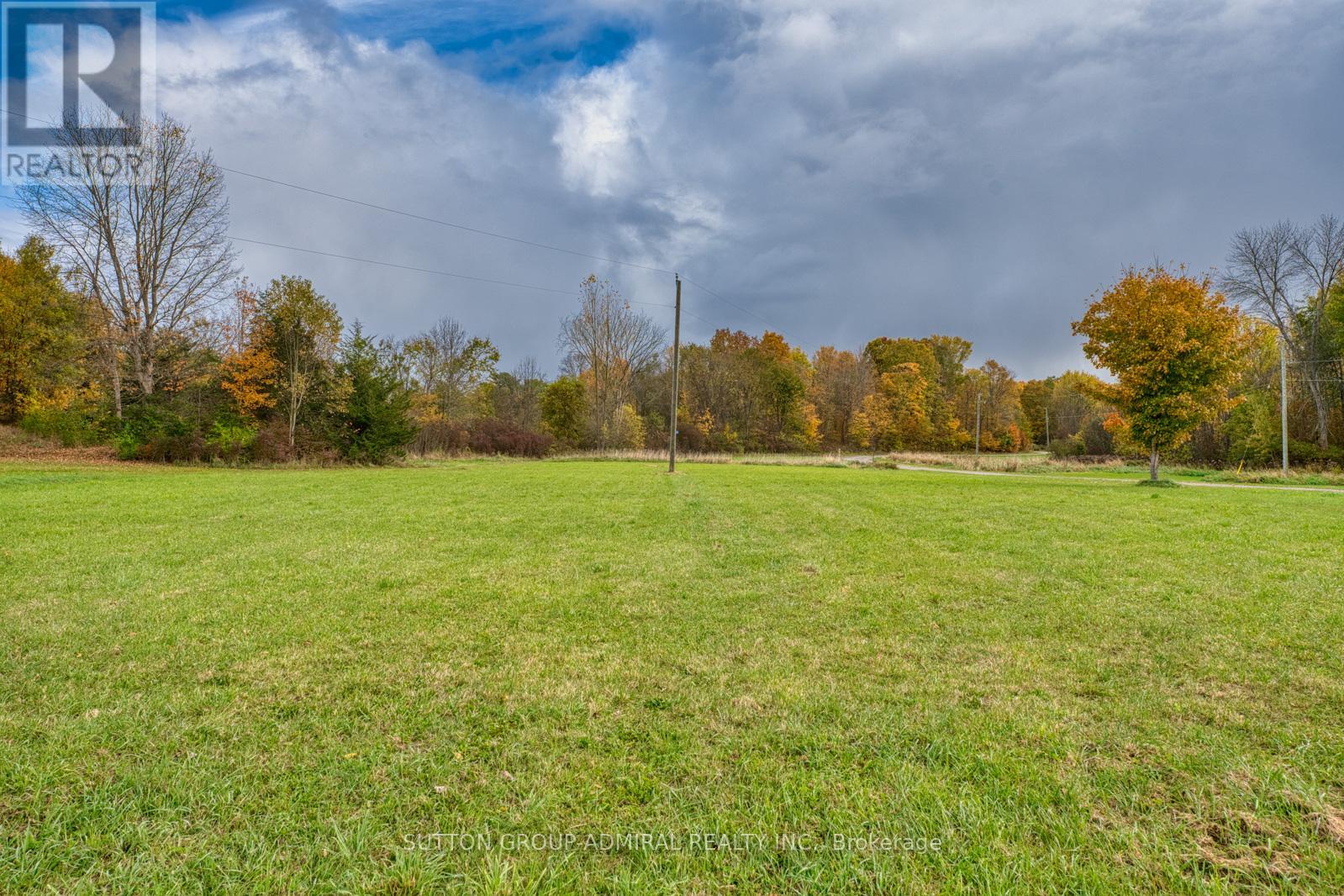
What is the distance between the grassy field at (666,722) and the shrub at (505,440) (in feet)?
115

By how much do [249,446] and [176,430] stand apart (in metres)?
2.55

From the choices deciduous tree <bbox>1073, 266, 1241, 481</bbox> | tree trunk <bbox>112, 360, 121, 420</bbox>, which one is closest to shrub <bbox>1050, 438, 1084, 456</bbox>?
deciduous tree <bbox>1073, 266, 1241, 481</bbox>

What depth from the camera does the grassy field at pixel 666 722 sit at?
6.55 ft

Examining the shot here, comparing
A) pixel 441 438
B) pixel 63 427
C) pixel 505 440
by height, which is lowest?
pixel 505 440

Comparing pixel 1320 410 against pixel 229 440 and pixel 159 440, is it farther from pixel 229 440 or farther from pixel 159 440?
pixel 159 440

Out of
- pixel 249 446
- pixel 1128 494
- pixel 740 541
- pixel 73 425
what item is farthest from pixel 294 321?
pixel 1128 494

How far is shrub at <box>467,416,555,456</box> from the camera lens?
41469mm

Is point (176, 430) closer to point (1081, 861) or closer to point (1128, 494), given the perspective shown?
point (1081, 861)

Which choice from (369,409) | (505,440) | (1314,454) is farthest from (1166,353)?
(505,440)

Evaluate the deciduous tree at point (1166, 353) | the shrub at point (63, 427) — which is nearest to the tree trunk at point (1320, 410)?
the deciduous tree at point (1166, 353)

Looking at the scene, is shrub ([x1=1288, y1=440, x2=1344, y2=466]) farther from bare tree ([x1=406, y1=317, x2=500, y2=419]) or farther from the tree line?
bare tree ([x1=406, y1=317, x2=500, y2=419])

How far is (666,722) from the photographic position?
2990mm

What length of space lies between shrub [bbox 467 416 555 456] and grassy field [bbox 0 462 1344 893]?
35.0 m

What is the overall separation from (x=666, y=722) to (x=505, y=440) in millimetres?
40963
